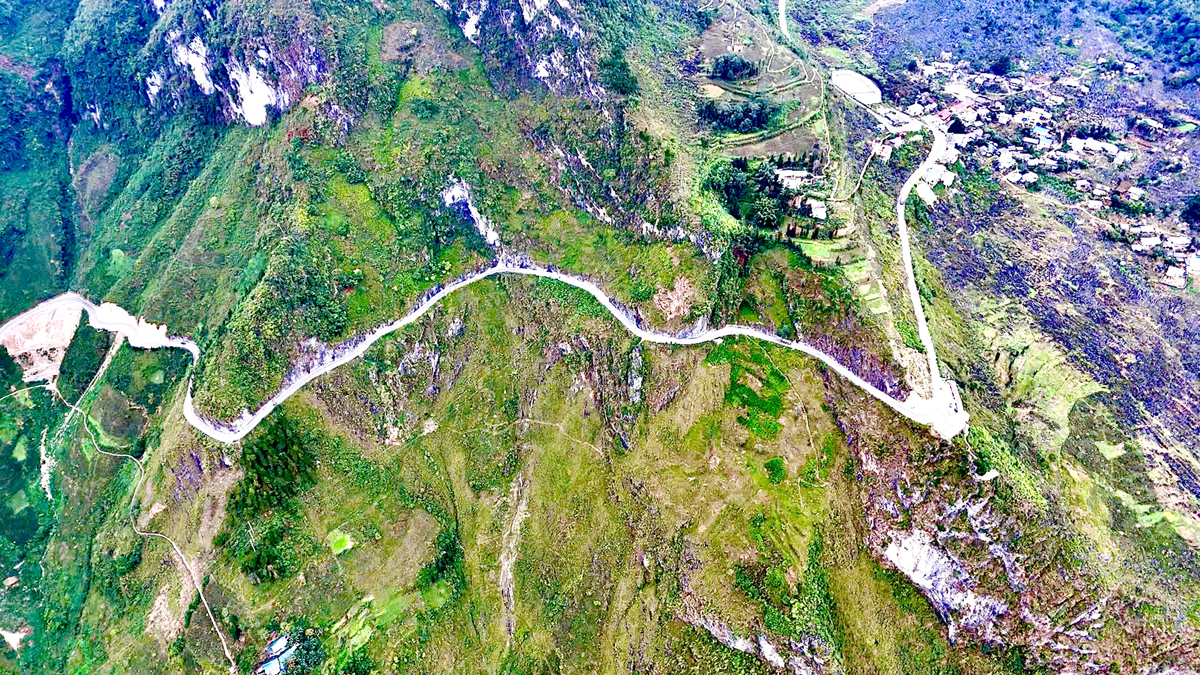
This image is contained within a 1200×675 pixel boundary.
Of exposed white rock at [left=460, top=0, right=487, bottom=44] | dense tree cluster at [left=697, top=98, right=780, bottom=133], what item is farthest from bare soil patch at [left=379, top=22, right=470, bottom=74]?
dense tree cluster at [left=697, top=98, right=780, bottom=133]

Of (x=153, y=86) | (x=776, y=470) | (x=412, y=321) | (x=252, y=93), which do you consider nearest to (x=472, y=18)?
(x=252, y=93)

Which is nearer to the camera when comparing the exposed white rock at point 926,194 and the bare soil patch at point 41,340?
the bare soil patch at point 41,340

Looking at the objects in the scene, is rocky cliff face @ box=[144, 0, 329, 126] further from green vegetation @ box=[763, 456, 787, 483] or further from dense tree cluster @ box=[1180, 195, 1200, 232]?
dense tree cluster @ box=[1180, 195, 1200, 232]

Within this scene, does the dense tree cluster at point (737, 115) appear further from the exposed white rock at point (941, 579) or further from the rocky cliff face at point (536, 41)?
the exposed white rock at point (941, 579)

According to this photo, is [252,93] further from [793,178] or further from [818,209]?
[818,209]

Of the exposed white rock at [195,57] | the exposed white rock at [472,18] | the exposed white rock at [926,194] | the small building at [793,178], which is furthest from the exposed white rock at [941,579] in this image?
the exposed white rock at [195,57]

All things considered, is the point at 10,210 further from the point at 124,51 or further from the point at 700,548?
the point at 700,548
